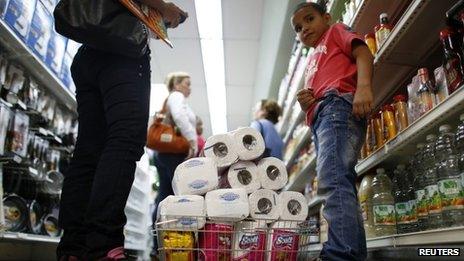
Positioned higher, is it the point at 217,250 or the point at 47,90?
the point at 47,90

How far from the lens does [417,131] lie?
162cm

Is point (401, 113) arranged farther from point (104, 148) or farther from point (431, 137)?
point (104, 148)

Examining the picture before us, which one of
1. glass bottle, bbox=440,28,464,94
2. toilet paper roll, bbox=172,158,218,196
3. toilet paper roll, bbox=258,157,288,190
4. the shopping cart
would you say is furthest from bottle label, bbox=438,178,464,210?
toilet paper roll, bbox=172,158,218,196

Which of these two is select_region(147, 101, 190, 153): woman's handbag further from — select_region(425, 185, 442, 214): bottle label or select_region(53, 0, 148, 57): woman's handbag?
select_region(425, 185, 442, 214): bottle label

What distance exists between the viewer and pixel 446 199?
1.43 metres

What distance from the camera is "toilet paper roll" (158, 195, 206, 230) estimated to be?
1.44m

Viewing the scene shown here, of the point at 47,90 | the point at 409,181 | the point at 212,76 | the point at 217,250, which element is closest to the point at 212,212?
the point at 217,250

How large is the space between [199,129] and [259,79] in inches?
81.0

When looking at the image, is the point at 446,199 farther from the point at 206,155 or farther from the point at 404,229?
the point at 206,155

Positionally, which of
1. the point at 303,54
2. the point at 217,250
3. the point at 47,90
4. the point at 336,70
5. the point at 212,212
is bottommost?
the point at 217,250

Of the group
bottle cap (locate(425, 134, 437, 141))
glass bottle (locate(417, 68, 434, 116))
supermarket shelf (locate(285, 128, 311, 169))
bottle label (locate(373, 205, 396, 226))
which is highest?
supermarket shelf (locate(285, 128, 311, 169))

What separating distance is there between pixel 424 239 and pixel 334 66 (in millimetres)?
787

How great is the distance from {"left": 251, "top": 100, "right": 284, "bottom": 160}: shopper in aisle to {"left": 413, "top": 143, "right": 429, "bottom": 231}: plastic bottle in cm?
136

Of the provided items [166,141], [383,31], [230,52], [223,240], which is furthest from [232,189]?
[230,52]
